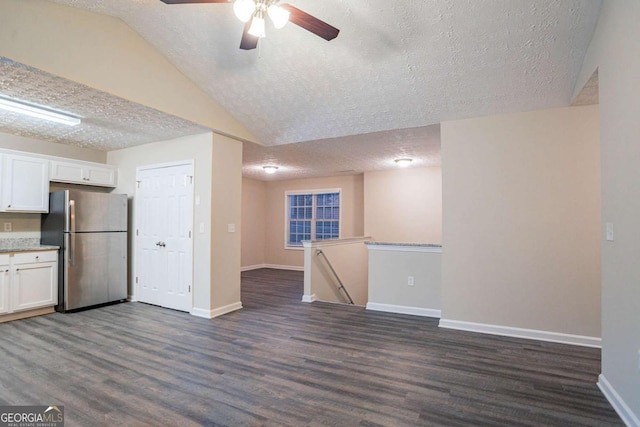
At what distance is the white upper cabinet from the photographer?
4.53 metres

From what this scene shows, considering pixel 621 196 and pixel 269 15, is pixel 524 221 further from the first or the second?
pixel 269 15

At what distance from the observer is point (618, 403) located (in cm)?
210

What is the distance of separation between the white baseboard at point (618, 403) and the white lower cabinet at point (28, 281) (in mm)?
5967

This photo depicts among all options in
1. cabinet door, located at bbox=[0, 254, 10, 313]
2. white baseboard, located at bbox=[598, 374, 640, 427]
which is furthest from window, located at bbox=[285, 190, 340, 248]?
white baseboard, located at bbox=[598, 374, 640, 427]

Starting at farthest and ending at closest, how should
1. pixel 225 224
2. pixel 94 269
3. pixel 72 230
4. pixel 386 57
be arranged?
pixel 94 269, pixel 225 224, pixel 72 230, pixel 386 57

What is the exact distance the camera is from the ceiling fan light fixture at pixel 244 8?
1.98 metres

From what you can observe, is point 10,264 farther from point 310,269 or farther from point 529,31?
point 529,31

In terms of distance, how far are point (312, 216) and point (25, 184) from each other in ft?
19.3

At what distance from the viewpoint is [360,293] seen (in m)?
7.12

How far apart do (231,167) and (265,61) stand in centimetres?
166

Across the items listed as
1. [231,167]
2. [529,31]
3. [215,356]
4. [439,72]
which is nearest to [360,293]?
[231,167]

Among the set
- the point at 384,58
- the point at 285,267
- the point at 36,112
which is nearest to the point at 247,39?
the point at 384,58

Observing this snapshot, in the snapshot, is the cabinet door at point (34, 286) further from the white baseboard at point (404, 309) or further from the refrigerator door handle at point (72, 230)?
the white baseboard at point (404, 309)

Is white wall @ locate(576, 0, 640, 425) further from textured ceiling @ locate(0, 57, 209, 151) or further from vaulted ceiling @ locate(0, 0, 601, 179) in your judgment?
textured ceiling @ locate(0, 57, 209, 151)
